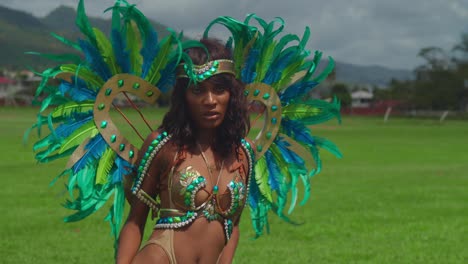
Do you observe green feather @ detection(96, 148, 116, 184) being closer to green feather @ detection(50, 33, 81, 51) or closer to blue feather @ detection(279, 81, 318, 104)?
green feather @ detection(50, 33, 81, 51)

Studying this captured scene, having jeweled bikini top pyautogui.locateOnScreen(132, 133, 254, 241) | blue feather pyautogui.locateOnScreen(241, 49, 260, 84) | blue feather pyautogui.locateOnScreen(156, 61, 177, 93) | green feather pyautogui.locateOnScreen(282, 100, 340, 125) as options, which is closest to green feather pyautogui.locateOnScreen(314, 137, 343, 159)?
green feather pyautogui.locateOnScreen(282, 100, 340, 125)

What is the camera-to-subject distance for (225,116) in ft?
11.5

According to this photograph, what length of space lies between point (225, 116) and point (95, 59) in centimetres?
64

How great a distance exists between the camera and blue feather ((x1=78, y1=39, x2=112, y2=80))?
344 cm

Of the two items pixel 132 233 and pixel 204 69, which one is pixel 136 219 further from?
pixel 204 69

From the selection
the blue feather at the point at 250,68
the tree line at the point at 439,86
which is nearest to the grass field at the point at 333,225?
the blue feather at the point at 250,68

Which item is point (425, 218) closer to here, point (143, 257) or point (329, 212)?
point (329, 212)

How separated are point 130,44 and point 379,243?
4.83m

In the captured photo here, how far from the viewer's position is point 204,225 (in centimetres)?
342

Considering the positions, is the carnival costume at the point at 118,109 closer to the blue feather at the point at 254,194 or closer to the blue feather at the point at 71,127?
the blue feather at the point at 71,127

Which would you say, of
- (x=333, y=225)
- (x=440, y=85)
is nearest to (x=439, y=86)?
(x=440, y=85)

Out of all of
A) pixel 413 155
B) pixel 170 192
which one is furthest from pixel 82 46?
pixel 413 155

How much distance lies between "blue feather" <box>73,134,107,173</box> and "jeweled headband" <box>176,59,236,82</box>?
48 centimetres

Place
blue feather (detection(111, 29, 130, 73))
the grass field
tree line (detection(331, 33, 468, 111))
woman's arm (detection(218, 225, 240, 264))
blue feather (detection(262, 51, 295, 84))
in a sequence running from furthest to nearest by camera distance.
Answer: tree line (detection(331, 33, 468, 111)), the grass field, blue feather (detection(262, 51, 295, 84)), woman's arm (detection(218, 225, 240, 264)), blue feather (detection(111, 29, 130, 73))
